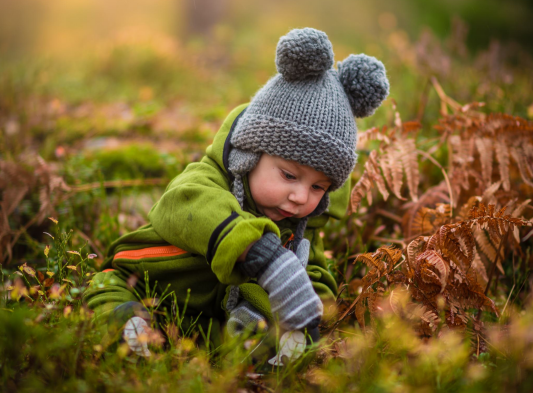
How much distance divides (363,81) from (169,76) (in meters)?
5.79

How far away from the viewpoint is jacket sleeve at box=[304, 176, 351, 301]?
91.2 inches

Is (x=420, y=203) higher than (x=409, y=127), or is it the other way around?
(x=409, y=127)

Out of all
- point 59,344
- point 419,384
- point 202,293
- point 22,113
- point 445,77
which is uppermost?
point 445,77

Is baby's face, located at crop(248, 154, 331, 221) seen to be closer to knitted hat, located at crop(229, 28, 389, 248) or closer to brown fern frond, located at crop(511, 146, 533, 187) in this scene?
knitted hat, located at crop(229, 28, 389, 248)

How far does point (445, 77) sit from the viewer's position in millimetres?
4328

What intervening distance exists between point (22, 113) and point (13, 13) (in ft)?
36.4

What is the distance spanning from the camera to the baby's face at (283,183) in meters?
2.06

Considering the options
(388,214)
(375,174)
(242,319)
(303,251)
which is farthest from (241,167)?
(388,214)

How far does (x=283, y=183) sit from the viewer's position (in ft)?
6.77

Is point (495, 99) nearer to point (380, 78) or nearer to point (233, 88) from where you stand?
point (380, 78)

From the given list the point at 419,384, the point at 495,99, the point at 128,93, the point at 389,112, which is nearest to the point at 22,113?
the point at 128,93

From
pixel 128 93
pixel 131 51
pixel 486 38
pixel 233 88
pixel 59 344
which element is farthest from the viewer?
pixel 486 38

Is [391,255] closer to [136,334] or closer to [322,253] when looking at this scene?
[322,253]

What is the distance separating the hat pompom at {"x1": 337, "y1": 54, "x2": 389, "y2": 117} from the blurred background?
174cm
